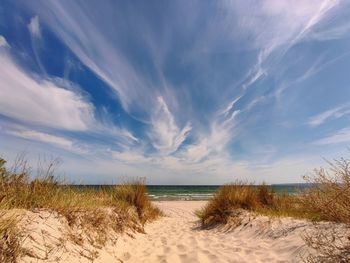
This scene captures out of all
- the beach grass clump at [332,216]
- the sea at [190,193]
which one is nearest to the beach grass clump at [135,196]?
the sea at [190,193]

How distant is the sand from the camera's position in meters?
3.49

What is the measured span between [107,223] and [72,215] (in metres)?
1.09

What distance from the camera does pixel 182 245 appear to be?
546cm

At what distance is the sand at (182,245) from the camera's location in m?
3.49

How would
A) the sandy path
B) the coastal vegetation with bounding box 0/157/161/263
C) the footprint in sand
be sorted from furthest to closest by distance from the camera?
1. the footprint in sand
2. the sandy path
3. the coastal vegetation with bounding box 0/157/161/263

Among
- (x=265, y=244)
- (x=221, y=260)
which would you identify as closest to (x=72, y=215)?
(x=221, y=260)

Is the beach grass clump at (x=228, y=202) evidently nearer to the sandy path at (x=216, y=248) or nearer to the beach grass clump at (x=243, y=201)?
the beach grass clump at (x=243, y=201)

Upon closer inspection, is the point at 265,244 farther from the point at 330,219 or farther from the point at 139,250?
the point at 139,250

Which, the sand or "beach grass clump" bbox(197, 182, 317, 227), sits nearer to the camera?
the sand

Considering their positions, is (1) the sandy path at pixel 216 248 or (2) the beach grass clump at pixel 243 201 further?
(2) the beach grass clump at pixel 243 201

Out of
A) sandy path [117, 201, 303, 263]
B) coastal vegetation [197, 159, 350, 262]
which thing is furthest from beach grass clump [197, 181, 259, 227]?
sandy path [117, 201, 303, 263]

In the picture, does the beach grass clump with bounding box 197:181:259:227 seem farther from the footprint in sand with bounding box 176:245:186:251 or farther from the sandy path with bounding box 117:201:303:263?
the footprint in sand with bounding box 176:245:186:251

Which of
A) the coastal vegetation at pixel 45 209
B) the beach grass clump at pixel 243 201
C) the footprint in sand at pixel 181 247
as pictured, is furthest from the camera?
the beach grass clump at pixel 243 201

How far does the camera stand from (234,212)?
7.52 metres
